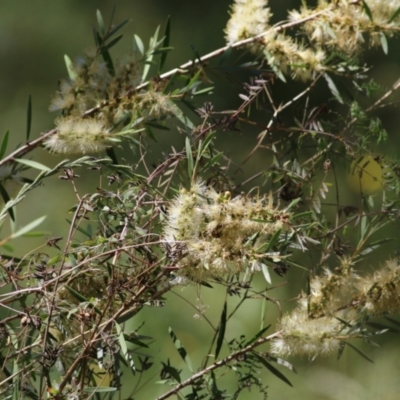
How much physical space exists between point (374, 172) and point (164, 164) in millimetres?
786

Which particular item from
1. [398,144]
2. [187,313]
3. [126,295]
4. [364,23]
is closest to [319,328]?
[126,295]

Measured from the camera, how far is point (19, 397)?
55 centimetres

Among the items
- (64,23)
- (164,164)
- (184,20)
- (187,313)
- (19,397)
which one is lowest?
(187,313)

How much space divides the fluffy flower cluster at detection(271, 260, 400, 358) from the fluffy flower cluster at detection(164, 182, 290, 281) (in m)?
0.09

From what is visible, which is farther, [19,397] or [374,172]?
[374,172]

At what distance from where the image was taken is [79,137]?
2.09 feet

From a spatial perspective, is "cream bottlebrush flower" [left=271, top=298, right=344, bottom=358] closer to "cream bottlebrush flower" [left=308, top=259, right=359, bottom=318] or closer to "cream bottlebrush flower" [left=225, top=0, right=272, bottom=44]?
"cream bottlebrush flower" [left=308, top=259, right=359, bottom=318]

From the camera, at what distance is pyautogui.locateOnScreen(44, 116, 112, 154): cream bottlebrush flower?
635 mm

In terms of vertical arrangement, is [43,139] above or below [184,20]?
below

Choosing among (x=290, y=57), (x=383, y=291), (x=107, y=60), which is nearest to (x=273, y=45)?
(x=290, y=57)

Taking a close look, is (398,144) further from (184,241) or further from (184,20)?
(184,241)

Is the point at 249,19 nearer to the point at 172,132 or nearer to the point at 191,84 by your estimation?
the point at 191,84

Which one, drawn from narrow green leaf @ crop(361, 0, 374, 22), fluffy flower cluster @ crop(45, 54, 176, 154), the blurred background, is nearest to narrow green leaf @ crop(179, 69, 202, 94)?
fluffy flower cluster @ crop(45, 54, 176, 154)

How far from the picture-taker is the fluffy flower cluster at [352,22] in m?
0.72
